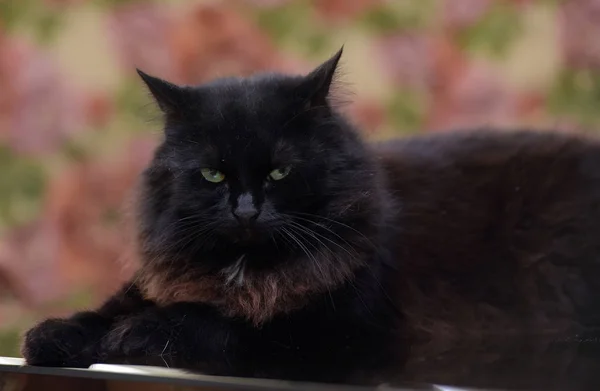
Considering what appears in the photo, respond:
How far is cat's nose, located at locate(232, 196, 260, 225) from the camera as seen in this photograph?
96cm

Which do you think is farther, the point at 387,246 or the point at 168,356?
the point at 387,246

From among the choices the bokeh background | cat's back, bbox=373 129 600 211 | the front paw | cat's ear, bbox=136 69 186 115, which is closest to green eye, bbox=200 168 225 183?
cat's ear, bbox=136 69 186 115

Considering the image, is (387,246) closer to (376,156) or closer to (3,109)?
(376,156)

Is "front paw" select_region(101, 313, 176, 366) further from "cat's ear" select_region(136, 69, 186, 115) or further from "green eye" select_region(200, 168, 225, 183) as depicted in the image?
"cat's ear" select_region(136, 69, 186, 115)

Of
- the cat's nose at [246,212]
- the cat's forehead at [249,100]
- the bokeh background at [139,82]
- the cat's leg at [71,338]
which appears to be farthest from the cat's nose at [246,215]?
the bokeh background at [139,82]

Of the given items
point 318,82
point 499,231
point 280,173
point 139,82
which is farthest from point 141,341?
point 139,82

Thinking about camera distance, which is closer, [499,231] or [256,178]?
[256,178]

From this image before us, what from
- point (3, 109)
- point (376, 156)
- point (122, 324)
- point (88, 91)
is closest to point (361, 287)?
point (376, 156)

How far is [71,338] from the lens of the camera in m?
0.95

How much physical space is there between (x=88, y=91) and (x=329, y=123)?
0.91m

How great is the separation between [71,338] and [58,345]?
3 cm

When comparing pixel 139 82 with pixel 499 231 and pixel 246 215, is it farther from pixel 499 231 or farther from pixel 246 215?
pixel 499 231

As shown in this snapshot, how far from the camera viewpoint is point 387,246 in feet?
3.84

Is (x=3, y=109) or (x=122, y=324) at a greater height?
(x=3, y=109)
